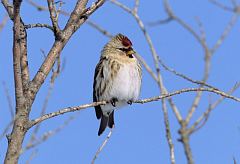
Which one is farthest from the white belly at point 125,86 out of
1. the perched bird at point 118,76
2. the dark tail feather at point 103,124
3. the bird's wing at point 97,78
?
the dark tail feather at point 103,124

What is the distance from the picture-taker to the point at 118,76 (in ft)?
19.5

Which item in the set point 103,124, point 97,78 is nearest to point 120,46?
point 97,78

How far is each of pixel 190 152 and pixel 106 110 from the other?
2876 millimetres

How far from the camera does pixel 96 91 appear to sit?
6227 mm

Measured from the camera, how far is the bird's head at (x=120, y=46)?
20.4ft

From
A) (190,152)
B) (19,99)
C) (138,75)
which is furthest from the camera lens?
(138,75)

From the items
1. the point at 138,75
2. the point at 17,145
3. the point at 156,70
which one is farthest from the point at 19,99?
the point at 138,75

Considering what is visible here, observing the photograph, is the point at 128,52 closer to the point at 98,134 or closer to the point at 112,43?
the point at 112,43

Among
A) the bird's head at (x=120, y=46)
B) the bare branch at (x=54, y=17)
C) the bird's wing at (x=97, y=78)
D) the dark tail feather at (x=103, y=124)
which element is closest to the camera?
the bare branch at (x=54, y=17)

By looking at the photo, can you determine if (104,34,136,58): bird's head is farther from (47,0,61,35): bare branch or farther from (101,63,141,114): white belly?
(47,0,61,35): bare branch

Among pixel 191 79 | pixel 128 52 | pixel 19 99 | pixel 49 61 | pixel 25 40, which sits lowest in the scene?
pixel 19 99

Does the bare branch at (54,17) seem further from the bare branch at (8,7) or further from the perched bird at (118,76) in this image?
the perched bird at (118,76)

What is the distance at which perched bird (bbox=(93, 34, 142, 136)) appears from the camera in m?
5.95

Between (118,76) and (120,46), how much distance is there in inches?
21.2
